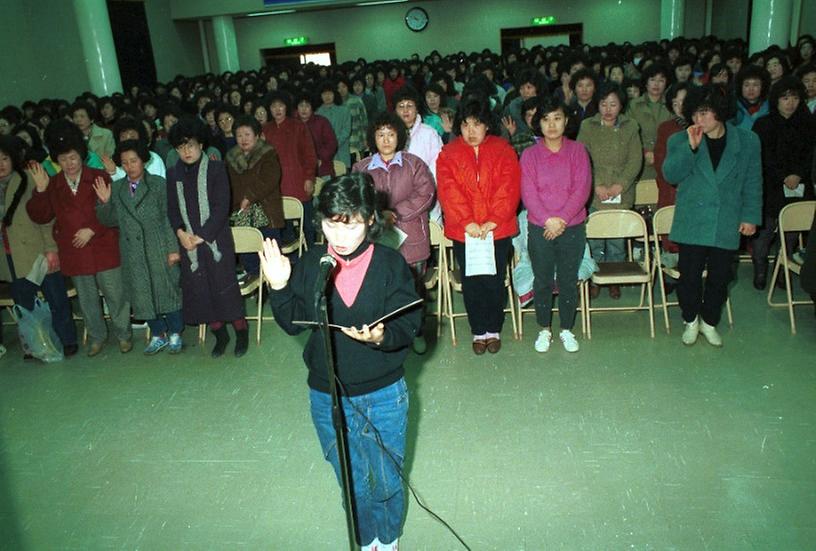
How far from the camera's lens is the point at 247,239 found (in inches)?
184

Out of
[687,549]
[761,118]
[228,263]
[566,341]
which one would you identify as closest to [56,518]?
[228,263]

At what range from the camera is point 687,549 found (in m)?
2.47

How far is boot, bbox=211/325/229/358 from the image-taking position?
4.57 metres

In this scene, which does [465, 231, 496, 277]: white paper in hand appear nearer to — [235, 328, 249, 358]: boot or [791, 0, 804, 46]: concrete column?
[235, 328, 249, 358]: boot

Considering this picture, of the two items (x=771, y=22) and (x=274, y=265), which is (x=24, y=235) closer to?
(x=274, y=265)

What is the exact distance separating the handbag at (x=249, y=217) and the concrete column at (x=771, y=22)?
351 inches

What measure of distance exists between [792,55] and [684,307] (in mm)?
6786

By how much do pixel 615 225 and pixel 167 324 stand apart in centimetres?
336

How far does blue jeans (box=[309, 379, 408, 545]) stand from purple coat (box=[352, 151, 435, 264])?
197 centimetres

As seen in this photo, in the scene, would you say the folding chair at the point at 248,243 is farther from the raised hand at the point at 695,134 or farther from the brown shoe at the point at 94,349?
the raised hand at the point at 695,134

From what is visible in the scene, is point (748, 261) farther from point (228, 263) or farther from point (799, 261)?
point (228, 263)

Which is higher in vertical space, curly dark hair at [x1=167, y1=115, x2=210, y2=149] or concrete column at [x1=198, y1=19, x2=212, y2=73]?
concrete column at [x1=198, y1=19, x2=212, y2=73]

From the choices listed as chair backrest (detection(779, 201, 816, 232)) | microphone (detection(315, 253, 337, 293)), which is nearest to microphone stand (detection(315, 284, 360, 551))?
microphone (detection(315, 253, 337, 293))

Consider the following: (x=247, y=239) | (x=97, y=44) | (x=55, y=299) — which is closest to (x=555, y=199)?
(x=247, y=239)
